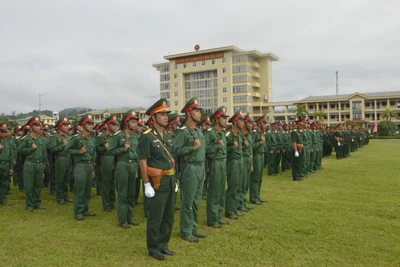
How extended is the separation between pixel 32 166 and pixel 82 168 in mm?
1628

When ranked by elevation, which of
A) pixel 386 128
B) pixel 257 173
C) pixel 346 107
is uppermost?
pixel 346 107

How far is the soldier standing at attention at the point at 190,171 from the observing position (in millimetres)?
5449

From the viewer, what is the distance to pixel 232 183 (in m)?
6.82

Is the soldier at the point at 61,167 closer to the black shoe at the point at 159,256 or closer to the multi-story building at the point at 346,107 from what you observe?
the black shoe at the point at 159,256

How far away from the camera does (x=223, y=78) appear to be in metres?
70.3

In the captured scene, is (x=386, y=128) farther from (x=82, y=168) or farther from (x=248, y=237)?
(x=82, y=168)

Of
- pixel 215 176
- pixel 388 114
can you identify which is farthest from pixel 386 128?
pixel 215 176

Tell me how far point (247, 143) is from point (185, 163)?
2.26 m

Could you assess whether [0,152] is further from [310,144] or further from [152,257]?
[310,144]

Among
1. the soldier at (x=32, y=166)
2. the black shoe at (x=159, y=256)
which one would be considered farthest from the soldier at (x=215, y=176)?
the soldier at (x=32, y=166)

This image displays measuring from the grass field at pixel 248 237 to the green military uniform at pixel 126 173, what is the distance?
0.33 meters

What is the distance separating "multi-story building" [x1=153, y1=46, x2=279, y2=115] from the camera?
68.8m

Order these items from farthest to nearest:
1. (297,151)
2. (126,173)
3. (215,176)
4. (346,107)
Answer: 1. (346,107)
2. (297,151)
3. (126,173)
4. (215,176)

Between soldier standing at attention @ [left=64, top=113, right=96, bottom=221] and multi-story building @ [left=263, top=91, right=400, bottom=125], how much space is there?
58.2m
